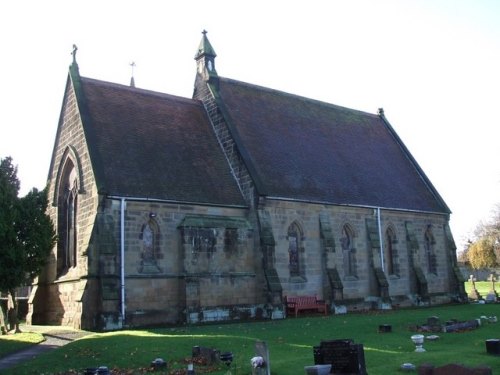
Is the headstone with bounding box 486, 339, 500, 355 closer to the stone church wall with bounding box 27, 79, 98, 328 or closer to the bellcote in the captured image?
the stone church wall with bounding box 27, 79, 98, 328

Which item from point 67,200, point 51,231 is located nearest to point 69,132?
point 67,200

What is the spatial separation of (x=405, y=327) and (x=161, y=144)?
553 inches

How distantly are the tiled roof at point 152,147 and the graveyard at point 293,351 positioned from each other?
22.7 feet

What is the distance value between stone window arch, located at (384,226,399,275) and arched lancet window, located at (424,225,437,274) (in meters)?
3.72

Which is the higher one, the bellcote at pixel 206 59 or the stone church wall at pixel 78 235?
the bellcote at pixel 206 59

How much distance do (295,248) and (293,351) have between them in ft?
44.2

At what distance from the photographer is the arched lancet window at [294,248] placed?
28328mm

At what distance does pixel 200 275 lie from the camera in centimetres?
2473

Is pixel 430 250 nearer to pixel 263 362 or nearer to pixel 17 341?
pixel 17 341

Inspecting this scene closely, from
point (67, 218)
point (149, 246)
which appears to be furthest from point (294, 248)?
point (67, 218)

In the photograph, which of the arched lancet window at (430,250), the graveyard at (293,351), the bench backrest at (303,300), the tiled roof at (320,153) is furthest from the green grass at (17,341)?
the arched lancet window at (430,250)

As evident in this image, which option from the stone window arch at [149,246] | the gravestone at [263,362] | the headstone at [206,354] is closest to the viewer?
the gravestone at [263,362]

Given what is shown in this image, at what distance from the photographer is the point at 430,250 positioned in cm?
3656

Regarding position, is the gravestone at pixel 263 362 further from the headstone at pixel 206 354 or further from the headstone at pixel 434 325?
the headstone at pixel 434 325
